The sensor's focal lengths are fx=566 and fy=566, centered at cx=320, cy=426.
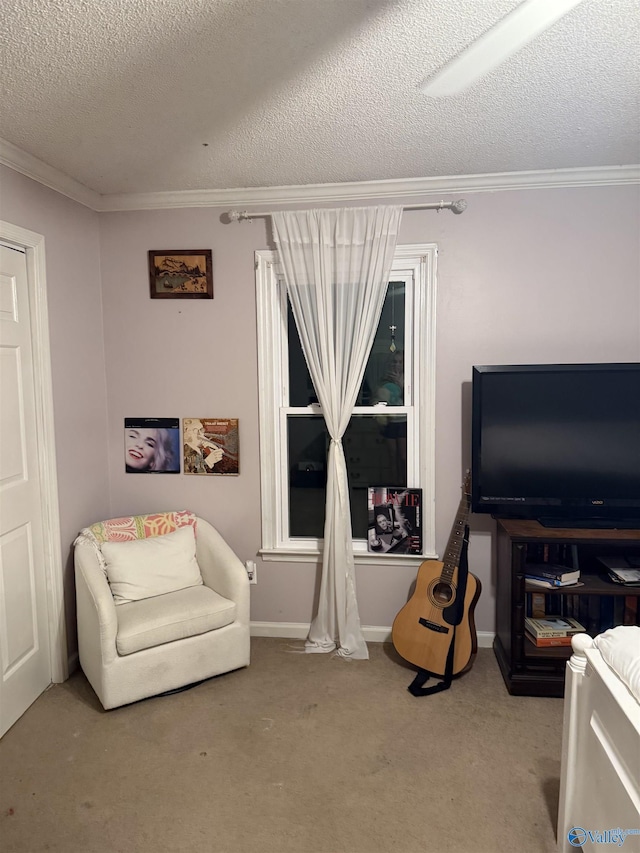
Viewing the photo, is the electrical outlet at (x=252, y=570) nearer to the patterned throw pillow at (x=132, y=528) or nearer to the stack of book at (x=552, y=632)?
the patterned throw pillow at (x=132, y=528)

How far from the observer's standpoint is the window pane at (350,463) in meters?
3.20

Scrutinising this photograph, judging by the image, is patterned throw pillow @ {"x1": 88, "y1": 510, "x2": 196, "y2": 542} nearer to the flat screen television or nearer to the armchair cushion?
the armchair cushion

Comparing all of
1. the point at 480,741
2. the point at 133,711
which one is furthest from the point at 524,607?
the point at 133,711

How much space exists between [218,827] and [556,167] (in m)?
3.17

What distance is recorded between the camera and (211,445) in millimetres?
3260

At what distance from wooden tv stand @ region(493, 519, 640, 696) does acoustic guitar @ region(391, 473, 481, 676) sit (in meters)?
0.19

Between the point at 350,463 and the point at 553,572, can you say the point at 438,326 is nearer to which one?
the point at 350,463

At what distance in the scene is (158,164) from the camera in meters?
2.65

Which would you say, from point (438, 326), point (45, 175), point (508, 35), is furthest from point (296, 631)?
point (508, 35)

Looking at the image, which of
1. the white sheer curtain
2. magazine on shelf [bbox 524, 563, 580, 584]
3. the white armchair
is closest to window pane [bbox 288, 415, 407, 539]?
the white sheer curtain

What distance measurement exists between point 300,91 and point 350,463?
1909 millimetres

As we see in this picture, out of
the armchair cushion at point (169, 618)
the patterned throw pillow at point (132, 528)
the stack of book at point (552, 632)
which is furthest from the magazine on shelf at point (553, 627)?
the patterned throw pillow at point (132, 528)

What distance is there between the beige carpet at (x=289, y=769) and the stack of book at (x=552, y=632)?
263mm

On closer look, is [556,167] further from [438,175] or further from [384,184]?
[384,184]
